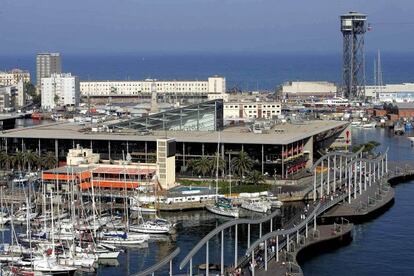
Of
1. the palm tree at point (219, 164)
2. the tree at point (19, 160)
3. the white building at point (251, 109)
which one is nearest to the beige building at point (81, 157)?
the tree at point (19, 160)

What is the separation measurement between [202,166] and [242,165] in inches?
64.7

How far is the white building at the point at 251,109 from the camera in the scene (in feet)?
204

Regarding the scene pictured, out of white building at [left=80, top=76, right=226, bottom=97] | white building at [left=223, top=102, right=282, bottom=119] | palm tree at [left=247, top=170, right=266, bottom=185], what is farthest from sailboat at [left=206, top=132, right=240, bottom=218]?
white building at [left=80, top=76, right=226, bottom=97]

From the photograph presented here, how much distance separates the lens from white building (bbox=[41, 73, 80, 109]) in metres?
75.9

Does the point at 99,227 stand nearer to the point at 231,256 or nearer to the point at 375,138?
the point at 231,256

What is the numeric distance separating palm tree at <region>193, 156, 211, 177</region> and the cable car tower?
41.7 metres

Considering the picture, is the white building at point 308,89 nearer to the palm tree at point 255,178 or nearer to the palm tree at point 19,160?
the palm tree at point 19,160

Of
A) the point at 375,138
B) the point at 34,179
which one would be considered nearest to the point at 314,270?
the point at 34,179

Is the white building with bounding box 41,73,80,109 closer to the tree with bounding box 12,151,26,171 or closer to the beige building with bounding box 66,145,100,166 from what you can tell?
the tree with bounding box 12,151,26,171

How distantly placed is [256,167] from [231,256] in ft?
39.6

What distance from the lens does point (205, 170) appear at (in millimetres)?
36344

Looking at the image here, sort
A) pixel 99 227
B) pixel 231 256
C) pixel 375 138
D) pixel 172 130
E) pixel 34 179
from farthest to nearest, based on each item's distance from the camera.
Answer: pixel 375 138, pixel 172 130, pixel 34 179, pixel 99 227, pixel 231 256

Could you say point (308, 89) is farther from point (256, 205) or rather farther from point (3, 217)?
point (3, 217)

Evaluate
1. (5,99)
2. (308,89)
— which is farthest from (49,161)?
(308,89)
